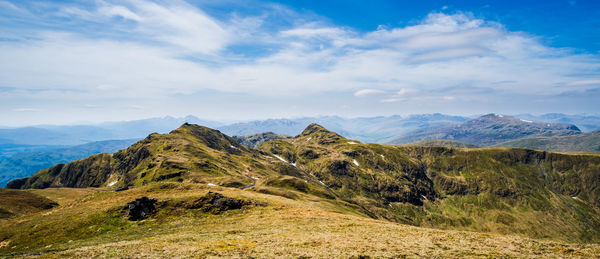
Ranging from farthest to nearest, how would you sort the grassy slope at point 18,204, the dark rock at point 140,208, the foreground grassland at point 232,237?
the grassy slope at point 18,204 < the dark rock at point 140,208 < the foreground grassland at point 232,237

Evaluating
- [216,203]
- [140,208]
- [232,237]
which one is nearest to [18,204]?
[140,208]

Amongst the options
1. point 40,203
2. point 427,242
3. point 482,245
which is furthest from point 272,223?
point 40,203

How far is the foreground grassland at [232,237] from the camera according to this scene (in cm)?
3350

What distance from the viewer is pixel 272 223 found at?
5666 cm

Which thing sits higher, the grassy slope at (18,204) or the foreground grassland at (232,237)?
the foreground grassland at (232,237)

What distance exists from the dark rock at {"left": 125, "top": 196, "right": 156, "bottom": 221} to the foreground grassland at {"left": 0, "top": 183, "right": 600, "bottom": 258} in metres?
1.90

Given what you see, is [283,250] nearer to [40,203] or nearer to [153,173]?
Result: [40,203]

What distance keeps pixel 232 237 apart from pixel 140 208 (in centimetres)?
3817

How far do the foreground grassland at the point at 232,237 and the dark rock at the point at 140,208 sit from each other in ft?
6.24

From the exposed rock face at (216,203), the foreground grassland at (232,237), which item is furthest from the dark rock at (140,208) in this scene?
the exposed rock face at (216,203)

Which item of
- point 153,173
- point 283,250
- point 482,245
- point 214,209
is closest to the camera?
point 283,250

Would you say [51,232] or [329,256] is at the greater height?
[329,256]

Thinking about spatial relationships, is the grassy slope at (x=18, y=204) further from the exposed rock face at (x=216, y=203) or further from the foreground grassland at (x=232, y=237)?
the exposed rock face at (x=216, y=203)

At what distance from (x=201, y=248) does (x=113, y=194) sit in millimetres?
71227
